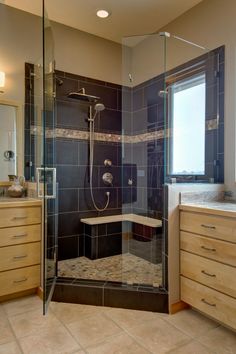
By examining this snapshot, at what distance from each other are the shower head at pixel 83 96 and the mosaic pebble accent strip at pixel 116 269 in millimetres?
1936

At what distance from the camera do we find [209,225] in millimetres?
1762

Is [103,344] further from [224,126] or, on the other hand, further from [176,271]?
[224,126]

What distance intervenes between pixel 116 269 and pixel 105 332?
2.60ft

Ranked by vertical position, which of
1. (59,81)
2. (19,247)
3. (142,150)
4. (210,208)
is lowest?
(19,247)

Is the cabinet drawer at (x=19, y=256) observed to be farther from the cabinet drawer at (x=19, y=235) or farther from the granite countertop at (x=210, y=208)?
the granite countertop at (x=210, y=208)

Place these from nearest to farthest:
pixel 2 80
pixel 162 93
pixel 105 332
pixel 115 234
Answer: pixel 105 332, pixel 2 80, pixel 162 93, pixel 115 234

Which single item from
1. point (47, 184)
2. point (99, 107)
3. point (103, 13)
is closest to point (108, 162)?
point (99, 107)

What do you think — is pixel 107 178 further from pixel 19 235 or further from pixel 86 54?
pixel 86 54

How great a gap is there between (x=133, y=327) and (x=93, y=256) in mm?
1213

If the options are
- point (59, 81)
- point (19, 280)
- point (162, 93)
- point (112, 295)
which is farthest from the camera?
point (59, 81)

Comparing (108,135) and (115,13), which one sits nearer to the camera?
(115,13)

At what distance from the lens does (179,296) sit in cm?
197

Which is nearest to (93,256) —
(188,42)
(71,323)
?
(71,323)

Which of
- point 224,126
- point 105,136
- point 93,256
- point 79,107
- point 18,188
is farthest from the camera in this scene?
point 105,136
